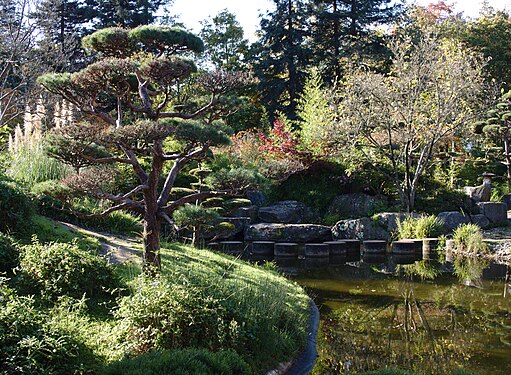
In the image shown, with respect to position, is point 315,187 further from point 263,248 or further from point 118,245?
point 118,245

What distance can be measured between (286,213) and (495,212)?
17.9ft

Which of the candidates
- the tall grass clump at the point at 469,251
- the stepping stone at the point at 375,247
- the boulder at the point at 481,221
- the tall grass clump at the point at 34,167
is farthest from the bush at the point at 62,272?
the boulder at the point at 481,221

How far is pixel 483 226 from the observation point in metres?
12.8

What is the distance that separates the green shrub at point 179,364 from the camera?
3.19 m

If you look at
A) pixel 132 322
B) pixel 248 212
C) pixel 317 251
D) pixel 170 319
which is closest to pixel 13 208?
pixel 132 322

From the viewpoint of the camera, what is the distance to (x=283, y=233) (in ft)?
39.1

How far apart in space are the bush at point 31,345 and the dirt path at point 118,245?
2729mm

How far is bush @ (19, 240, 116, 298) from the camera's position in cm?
460

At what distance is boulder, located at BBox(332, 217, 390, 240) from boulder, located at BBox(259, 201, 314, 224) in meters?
1.45

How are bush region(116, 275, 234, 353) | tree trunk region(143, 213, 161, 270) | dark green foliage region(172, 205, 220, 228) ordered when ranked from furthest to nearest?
dark green foliage region(172, 205, 220, 228)
tree trunk region(143, 213, 161, 270)
bush region(116, 275, 234, 353)

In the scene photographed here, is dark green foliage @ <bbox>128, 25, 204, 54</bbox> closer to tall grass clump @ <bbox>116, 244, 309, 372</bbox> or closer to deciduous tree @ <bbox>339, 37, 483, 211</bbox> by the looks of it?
tall grass clump @ <bbox>116, 244, 309, 372</bbox>

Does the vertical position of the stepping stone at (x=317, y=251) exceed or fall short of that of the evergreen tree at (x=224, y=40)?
it falls short

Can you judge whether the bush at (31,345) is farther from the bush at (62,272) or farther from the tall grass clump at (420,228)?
the tall grass clump at (420,228)

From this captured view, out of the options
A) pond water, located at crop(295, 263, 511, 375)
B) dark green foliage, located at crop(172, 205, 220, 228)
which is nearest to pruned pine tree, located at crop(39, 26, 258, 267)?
dark green foliage, located at crop(172, 205, 220, 228)
